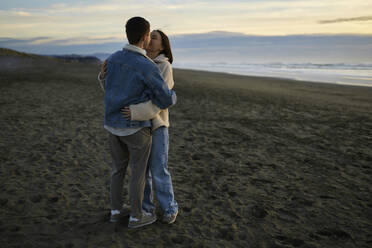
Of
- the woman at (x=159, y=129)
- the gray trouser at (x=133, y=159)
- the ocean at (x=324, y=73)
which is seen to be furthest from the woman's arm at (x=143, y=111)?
the ocean at (x=324, y=73)

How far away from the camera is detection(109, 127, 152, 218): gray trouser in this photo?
272 cm

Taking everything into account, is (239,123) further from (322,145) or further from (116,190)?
(116,190)

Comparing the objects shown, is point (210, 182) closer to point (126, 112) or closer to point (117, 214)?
point (117, 214)

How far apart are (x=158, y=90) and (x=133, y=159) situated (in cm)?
70

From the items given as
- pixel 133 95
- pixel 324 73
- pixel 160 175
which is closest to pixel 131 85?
pixel 133 95

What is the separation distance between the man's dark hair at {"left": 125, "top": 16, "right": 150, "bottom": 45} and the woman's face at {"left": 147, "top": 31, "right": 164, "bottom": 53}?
0.25 m

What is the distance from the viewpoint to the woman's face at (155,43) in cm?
280

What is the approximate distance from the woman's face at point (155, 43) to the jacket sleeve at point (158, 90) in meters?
0.38

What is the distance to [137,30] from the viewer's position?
2504mm

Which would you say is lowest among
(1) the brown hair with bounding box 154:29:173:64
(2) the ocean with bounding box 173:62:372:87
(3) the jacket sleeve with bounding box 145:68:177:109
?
(3) the jacket sleeve with bounding box 145:68:177:109

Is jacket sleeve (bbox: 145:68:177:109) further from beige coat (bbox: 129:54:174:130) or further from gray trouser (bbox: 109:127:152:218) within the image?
gray trouser (bbox: 109:127:152:218)

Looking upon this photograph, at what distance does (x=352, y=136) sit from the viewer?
713 cm

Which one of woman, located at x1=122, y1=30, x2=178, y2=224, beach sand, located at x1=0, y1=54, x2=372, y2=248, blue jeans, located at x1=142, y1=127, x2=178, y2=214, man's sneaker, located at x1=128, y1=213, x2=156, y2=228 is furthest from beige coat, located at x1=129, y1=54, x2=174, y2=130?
beach sand, located at x1=0, y1=54, x2=372, y2=248

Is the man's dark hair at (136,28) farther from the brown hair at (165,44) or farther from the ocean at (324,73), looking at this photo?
the ocean at (324,73)
